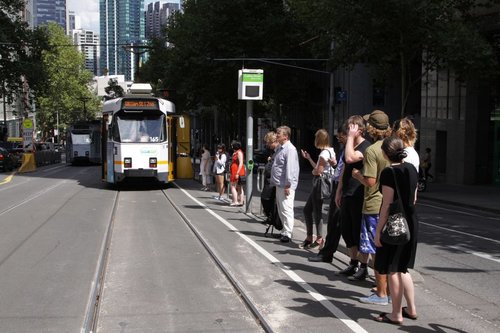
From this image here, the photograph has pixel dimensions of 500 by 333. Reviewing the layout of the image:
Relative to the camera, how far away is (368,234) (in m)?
6.48

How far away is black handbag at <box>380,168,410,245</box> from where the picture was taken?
16.8 feet

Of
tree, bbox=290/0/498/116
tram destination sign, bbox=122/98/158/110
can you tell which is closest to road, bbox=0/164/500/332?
tram destination sign, bbox=122/98/158/110

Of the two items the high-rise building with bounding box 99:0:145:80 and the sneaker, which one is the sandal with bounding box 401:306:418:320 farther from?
the high-rise building with bounding box 99:0:145:80

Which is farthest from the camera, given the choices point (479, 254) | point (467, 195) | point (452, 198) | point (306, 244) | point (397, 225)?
point (467, 195)

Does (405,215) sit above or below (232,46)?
below

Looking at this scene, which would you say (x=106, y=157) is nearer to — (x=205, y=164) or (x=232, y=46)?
(x=205, y=164)

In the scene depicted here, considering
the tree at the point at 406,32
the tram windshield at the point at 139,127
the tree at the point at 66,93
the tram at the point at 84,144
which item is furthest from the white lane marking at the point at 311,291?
the tree at the point at 66,93

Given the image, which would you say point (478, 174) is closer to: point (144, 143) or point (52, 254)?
point (144, 143)

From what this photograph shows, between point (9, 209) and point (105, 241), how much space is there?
5.95 meters

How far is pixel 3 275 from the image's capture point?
729 cm

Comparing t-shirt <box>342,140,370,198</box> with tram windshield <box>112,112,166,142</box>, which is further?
tram windshield <box>112,112,166,142</box>

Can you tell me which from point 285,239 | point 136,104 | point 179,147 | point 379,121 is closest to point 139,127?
point 136,104

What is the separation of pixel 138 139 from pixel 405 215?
51.8ft

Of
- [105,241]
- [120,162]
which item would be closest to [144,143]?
[120,162]
